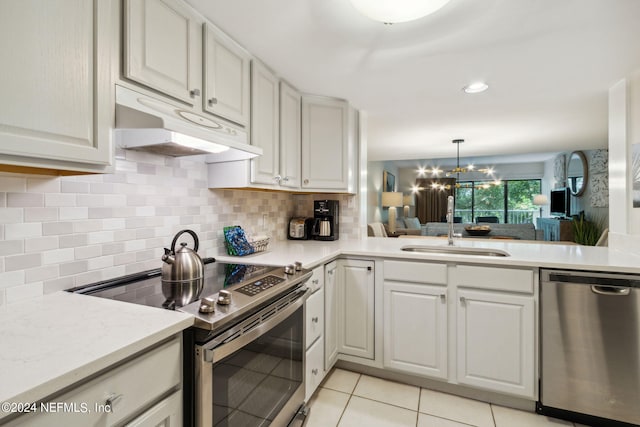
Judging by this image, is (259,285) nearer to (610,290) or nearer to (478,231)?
(610,290)

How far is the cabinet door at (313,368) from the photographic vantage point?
1750mm

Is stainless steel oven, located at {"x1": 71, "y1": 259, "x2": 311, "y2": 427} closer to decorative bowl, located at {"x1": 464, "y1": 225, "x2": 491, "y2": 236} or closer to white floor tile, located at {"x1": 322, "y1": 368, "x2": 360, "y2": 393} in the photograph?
white floor tile, located at {"x1": 322, "y1": 368, "x2": 360, "y2": 393}

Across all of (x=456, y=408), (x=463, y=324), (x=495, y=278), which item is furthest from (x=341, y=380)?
(x=495, y=278)

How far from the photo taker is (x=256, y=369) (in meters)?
1.26

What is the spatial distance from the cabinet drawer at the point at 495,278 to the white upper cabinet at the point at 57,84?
74.6 inches

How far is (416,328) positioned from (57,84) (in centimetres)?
212

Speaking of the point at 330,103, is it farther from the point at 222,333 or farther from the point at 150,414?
the point at 150,414

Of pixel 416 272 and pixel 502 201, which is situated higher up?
pixel 502 201

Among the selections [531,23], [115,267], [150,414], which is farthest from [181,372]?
[531,23]

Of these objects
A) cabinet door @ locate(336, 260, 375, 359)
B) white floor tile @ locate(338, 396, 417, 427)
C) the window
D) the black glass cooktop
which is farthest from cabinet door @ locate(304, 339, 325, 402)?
the window

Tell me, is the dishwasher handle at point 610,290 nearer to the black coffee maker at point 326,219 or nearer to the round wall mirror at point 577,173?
the black coffee maker at point 326,219

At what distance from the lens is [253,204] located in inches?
94.8

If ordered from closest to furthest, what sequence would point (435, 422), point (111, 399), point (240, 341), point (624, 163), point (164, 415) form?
point (111, 399) → point (164, 415) → point (240, 341) → point (435, 422) → point (624, 163)

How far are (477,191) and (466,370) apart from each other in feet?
29.5
